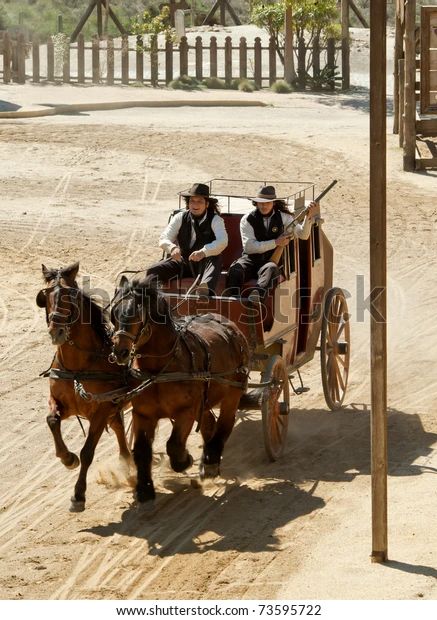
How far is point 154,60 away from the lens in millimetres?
32875

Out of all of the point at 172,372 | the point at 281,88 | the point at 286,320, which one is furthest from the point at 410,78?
the point at 172,372

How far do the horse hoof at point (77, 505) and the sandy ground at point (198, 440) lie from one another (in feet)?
0.47

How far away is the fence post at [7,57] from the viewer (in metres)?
31.5

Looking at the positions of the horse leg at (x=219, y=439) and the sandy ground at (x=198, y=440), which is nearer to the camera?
the sandy ground at (x=198, y=440)

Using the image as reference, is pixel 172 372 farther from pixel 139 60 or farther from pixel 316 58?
pixel 139 60

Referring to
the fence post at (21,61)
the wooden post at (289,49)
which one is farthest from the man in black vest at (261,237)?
the fence post at (21,61)

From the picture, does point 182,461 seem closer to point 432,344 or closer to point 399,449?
point 399,449

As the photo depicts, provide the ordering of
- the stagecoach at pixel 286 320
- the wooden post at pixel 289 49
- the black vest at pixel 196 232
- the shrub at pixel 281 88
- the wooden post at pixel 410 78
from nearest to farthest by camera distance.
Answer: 1. the stagecoach at pixel 286 320
2. the black vest at pixel 196 232
3. the wooden post at pixel 410 78
4. the wooden post at pixel 289 49
5. the shrub at pixel 281 88

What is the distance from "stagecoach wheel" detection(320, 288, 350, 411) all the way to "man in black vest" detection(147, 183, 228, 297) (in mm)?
1651

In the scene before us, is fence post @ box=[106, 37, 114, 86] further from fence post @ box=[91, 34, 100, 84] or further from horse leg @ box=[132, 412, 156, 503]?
horse leg @ box=[132, 412, 156, 503]

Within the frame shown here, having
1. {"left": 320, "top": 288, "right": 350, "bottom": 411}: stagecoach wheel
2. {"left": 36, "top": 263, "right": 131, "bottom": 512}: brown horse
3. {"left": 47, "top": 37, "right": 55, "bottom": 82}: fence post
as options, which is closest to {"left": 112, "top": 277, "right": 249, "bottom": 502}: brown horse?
{"left": 36, "top": 263, "right": 131, "bottom": 512}: brown horse

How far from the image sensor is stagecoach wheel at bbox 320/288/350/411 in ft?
40.7

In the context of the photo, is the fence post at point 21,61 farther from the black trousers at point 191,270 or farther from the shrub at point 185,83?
the black trousers at point 191,270

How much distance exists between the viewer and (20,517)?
31.8 ft
